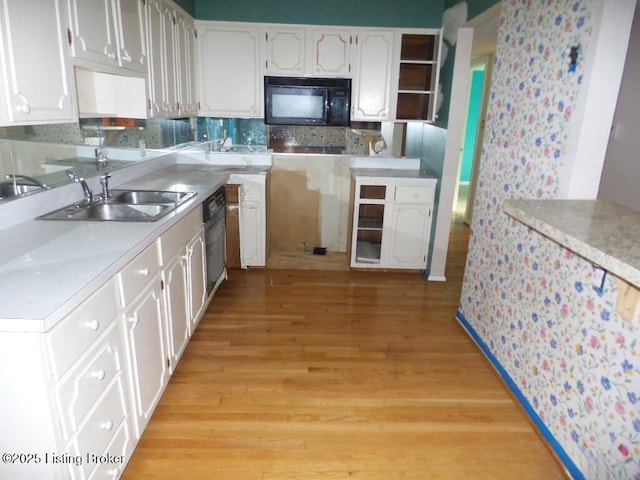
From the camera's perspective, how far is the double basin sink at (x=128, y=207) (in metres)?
2.04

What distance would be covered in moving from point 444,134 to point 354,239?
1.13m

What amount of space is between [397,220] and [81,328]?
9.09ft

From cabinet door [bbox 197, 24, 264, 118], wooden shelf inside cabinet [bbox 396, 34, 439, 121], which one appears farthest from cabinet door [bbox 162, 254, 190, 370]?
wooden shelf inside cabinet [bbox 396, 34, 439, 121]

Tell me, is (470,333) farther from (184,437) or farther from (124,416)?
(124,416)

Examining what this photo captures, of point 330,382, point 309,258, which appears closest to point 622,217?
point 330,382

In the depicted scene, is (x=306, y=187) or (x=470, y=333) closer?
(x=470, y=333)

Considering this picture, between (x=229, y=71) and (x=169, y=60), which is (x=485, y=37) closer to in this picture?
(x=229, y=71)

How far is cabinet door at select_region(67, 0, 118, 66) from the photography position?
5.98 feet

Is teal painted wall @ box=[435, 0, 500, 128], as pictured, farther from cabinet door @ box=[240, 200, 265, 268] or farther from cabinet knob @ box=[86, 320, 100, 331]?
cabinet knob @ box=[86, 320, 100, 331]

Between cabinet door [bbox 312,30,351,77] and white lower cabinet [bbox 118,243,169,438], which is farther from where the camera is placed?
cabinet door [bbox 312,30,351,77]

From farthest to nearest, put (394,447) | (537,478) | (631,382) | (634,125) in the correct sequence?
1. (634,125)
2. (394,447)
3. (537,478)
4. (631,382)

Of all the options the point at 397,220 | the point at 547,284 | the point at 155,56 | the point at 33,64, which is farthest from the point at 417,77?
the point at 33,64

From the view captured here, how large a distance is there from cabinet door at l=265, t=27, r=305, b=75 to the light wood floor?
6.43 feet

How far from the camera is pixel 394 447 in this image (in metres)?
1.85
